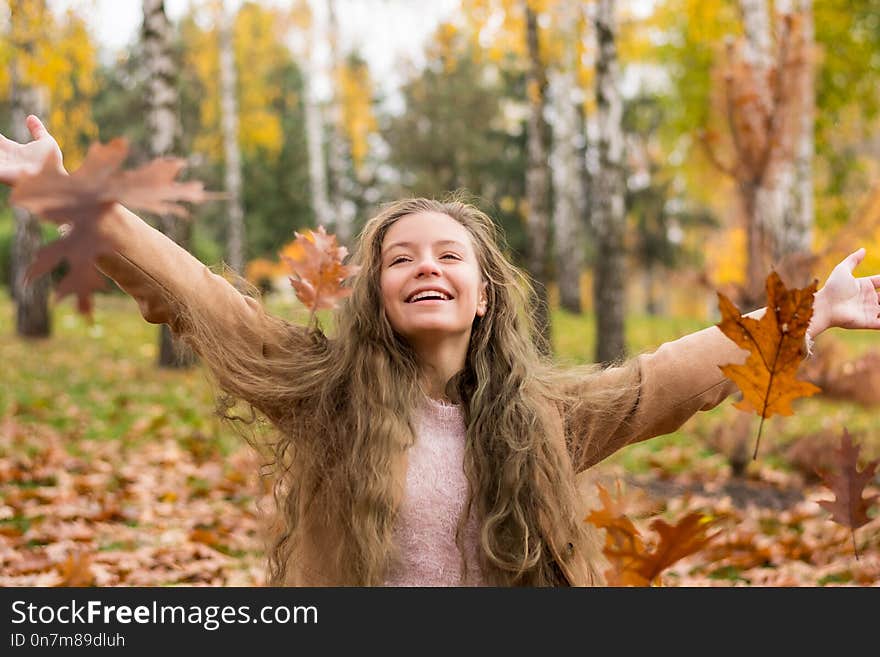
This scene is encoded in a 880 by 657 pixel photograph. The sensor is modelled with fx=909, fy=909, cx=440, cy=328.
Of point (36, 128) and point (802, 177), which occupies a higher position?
point (802, 177)

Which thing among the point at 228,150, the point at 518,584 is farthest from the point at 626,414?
the point at 228,150

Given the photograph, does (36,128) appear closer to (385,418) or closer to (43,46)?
(385,418)

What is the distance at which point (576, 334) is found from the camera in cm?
1220

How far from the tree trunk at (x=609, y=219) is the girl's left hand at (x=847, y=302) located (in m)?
6.63

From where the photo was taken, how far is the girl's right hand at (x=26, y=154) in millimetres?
1461

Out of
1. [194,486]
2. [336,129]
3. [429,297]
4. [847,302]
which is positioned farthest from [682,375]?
[336,129]

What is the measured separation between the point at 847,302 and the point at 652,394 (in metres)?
0.42

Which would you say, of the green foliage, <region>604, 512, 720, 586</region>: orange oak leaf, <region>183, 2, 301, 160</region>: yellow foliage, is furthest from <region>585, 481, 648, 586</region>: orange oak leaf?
the green foliage

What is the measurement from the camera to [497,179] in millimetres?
20703

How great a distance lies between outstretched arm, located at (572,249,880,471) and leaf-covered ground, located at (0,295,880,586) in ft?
0.68

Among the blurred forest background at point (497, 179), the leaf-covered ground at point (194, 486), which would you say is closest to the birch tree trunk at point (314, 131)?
the blurred forest background at point (497, 179)
